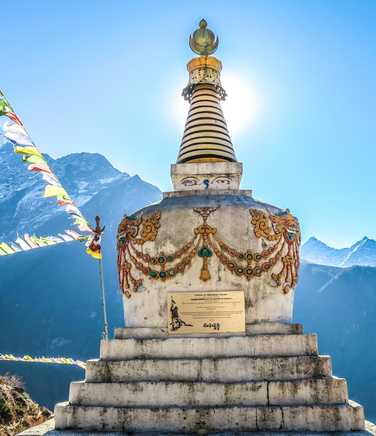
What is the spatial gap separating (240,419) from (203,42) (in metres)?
8.15

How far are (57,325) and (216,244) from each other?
6452 cm

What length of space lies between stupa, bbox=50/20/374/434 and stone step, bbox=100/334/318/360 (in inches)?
0.6

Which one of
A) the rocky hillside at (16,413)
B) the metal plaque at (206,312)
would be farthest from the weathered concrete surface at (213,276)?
the rocky hillside at (16,413)

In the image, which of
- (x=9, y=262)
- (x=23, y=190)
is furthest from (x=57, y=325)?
(x=23, y=190)

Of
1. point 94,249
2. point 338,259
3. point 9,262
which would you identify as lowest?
point 94,249

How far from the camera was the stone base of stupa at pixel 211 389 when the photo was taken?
19.9 ft

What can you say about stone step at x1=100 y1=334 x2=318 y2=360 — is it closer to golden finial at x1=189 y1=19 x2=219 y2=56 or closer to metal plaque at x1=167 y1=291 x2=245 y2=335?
metal plaque at x1=167 y1=291 x2=245 y2=335

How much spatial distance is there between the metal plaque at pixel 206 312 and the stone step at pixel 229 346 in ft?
0.78

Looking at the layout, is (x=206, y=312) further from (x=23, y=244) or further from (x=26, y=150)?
(x=26, y=150)

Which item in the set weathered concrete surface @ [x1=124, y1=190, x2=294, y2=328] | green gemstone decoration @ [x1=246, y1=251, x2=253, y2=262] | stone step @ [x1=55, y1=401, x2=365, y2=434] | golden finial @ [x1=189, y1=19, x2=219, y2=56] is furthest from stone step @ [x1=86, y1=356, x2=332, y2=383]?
golden finial @ [x1=189, y1=19, x2=219, y2=56]

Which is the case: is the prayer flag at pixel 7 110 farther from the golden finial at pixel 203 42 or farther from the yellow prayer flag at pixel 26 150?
the golden finial at pixel 203 42

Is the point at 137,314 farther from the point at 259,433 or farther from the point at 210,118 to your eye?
the point at 210,118

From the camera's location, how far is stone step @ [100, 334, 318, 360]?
6.77 metres

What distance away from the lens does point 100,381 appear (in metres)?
6.72
